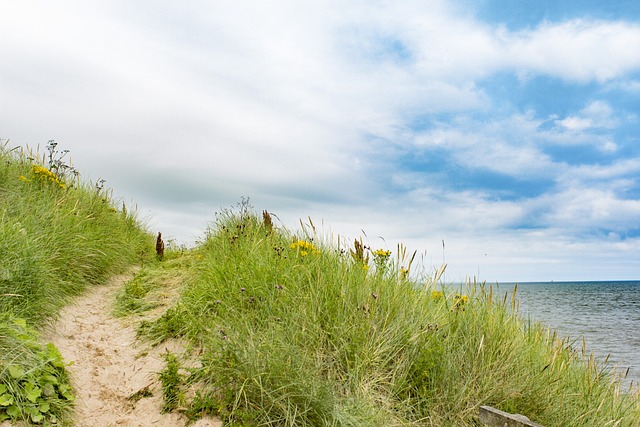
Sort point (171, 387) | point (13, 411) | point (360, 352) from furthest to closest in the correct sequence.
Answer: point (360, 352) → point (171, 387) → point (13, 411)

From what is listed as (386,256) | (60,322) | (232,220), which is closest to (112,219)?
(232,220)

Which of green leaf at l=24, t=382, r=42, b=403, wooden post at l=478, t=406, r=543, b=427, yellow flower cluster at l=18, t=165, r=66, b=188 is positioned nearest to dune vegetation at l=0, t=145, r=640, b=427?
green leaf at l=24, t=382, r=42, b=403

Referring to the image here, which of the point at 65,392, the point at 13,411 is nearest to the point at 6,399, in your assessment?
the point at 13,411

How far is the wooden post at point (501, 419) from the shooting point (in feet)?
12.7

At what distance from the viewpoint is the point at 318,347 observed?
15.1 feet

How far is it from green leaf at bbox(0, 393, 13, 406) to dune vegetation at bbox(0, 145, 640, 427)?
2 cm

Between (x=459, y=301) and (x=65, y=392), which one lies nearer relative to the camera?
(x=65, y=392)

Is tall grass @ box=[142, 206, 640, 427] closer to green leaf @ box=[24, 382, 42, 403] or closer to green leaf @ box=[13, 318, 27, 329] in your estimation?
green leaf @ box=[24, 382, 42, 403]

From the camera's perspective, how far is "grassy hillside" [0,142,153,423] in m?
4.10

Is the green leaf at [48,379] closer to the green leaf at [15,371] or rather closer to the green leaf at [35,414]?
the green leaf at [15,371]

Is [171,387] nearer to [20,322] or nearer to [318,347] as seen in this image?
[318,347]

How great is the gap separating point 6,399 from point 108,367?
1.50 m

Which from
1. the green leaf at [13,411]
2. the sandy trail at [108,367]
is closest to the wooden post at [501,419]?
the sandy trail at [108,367]

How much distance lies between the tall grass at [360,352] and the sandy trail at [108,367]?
0.33 m
